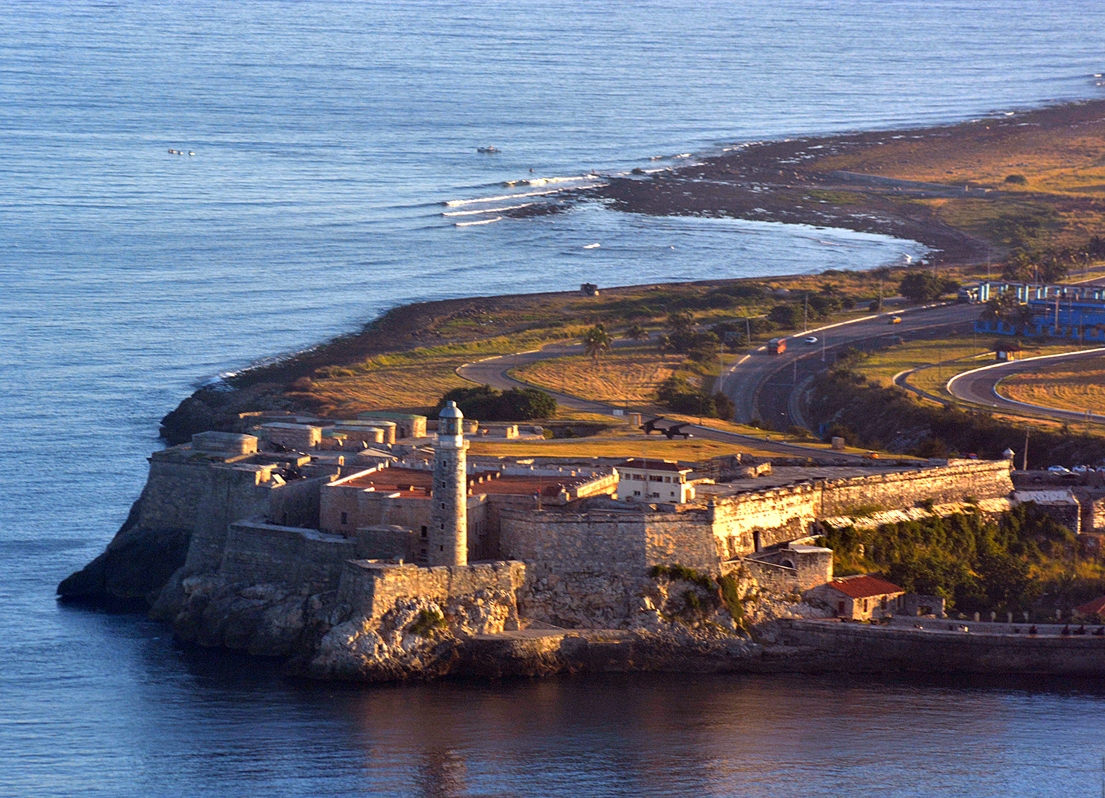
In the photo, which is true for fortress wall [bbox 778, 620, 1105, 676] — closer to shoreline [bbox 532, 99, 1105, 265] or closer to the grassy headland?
the grassy headland

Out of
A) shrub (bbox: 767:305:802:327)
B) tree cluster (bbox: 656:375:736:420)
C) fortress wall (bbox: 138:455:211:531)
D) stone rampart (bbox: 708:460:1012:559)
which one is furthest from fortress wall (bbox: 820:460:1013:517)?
shrub (bbox: 767:305:802:327)

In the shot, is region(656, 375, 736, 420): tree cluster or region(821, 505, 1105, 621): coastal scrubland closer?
region(821, 505, 1105, 621): coastal scrubland

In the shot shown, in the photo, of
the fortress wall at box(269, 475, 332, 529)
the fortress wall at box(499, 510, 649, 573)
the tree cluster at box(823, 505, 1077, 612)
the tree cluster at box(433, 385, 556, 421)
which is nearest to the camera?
the fortress wall at box(499, 510, 649, 573)

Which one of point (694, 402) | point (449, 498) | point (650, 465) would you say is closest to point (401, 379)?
point (694, 402)

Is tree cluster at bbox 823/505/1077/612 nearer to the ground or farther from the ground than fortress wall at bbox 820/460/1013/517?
nearer to the ground

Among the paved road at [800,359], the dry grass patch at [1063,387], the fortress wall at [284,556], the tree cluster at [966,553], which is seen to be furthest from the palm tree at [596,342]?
the fortress wall at [284,556]

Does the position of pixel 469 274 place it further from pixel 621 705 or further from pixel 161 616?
pixel 621 705

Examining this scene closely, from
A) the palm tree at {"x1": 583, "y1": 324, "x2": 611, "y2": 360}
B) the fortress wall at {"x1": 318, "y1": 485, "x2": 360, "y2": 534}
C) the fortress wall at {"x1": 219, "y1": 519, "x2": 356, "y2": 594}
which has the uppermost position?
the palm tree at {"x1": 583, "y1": 324, "x2": 611, "y2": 360}

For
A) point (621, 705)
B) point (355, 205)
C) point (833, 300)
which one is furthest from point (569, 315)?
point (621, 705)
